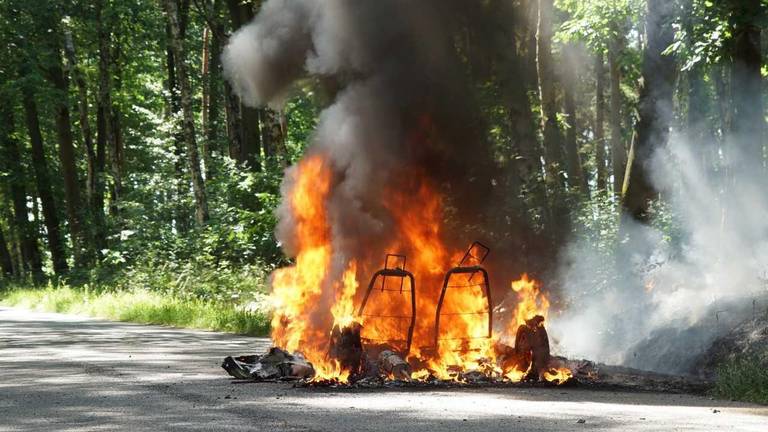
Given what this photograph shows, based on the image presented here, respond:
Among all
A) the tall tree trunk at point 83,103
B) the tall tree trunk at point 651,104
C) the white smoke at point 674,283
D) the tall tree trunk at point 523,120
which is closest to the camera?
the white smoke at point 674,283

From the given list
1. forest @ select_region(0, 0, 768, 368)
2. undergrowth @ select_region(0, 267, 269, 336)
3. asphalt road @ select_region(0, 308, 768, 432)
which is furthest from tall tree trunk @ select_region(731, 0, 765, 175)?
undergrowth @ select_region(0, 267, 269, 336)

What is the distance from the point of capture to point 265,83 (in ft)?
44.3

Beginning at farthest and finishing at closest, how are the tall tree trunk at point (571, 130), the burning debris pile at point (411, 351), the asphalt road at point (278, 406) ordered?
the tall tree trunk at point (571, 130) → the burning debris pile at point (411, 351) → the asphalt road at point (278, 406)

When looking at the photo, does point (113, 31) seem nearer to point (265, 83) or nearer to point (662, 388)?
point (265, 83)

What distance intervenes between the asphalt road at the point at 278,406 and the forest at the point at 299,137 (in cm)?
352

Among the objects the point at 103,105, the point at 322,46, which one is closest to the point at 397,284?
the point at 322,46

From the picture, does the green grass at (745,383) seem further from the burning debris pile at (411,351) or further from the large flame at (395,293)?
the large flame at (395,293)

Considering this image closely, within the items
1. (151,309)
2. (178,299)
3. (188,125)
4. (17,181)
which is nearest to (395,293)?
(151,309)

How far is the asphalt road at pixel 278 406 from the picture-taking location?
7.91m

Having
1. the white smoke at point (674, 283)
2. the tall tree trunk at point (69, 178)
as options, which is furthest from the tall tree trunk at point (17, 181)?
the white smoke at point (674, 283)

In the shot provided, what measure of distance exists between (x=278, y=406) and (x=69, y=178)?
1111 inches

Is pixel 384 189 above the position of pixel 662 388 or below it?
above

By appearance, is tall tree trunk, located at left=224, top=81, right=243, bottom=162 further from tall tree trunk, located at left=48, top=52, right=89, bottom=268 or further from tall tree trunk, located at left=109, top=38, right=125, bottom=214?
tall tree trunk, located at left=48, top=52, right=89, bottom=268

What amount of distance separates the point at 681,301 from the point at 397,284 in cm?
470
